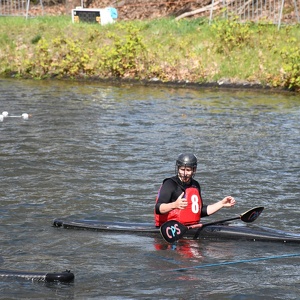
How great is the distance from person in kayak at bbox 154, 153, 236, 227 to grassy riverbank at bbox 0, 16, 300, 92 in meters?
15.1

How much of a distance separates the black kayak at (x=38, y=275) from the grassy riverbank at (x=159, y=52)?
17.5 m

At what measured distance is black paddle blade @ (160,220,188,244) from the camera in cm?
1013

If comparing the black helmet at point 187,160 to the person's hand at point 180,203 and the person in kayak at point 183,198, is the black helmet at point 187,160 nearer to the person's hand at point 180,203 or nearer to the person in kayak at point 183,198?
the person in kayak at point 183,198

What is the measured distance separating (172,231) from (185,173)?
787mm

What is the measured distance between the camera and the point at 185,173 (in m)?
10.5

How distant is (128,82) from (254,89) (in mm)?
4487

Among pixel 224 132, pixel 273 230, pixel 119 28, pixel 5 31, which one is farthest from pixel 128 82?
pixel 273 230

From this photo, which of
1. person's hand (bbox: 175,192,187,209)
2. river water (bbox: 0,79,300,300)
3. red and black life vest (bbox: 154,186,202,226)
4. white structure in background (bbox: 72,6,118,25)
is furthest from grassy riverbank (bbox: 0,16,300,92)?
person's hand (bbox: 175,192,187,209)

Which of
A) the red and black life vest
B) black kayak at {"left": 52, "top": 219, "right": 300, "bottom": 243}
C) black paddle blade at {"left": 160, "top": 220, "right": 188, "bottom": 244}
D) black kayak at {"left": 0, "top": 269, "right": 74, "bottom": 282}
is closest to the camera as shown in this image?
black kayak at {"left": 0, "top": 269, "right": 74, "bottom": 282}

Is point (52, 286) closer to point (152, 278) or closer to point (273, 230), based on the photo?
point (152, 278)

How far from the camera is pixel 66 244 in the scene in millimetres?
10641

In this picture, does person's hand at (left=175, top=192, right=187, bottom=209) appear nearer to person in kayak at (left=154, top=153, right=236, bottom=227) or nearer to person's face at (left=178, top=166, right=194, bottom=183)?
person in kayak at (left=154, top=153, right=236, bottom=227)

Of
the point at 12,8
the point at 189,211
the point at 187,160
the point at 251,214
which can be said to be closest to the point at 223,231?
the point at 251,214

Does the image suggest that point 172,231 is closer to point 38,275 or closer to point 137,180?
point 38,275
